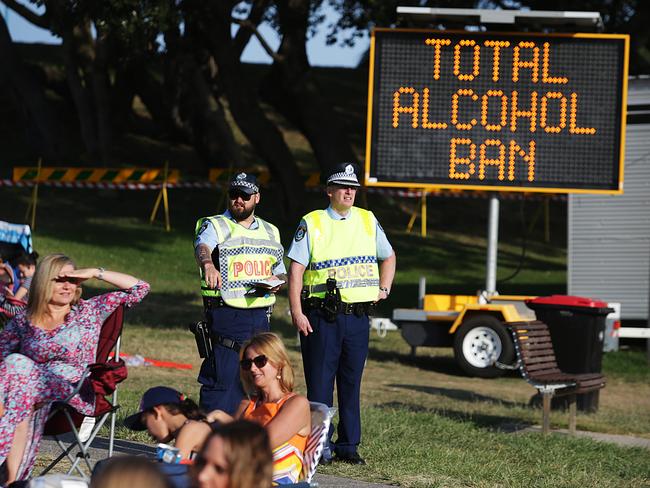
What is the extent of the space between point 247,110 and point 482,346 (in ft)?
36.9

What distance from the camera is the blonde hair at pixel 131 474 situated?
309cm

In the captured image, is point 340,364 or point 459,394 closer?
point 340,364

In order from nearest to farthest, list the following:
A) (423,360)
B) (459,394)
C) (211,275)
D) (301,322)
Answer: (211,275) → (301,322) → (459,394) → (423,360)

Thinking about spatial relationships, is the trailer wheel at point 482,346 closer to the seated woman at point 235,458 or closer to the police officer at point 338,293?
the police officer at point 338,293

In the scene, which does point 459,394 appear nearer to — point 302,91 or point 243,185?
point 243,185

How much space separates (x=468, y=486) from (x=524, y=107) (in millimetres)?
5291

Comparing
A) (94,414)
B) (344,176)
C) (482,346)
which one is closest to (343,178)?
(344,176)

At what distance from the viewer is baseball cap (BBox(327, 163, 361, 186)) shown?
7.71 m

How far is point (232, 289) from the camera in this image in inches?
294

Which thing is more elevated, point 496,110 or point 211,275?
point 496,110

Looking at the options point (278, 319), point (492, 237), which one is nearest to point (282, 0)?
point (278, 319)

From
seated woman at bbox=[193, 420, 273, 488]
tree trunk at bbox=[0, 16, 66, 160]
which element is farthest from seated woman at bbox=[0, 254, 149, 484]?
tree trunk at bbox=[0, 16, 66, 160]

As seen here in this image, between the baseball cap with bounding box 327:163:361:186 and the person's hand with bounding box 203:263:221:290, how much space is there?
0.99 meters

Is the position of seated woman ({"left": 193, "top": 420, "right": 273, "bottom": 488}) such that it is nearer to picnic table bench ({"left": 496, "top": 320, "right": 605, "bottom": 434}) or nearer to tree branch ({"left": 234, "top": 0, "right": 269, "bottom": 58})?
picnic table bench ({"left": 496, "top": 320, "right": 605, "bottom": 434})
